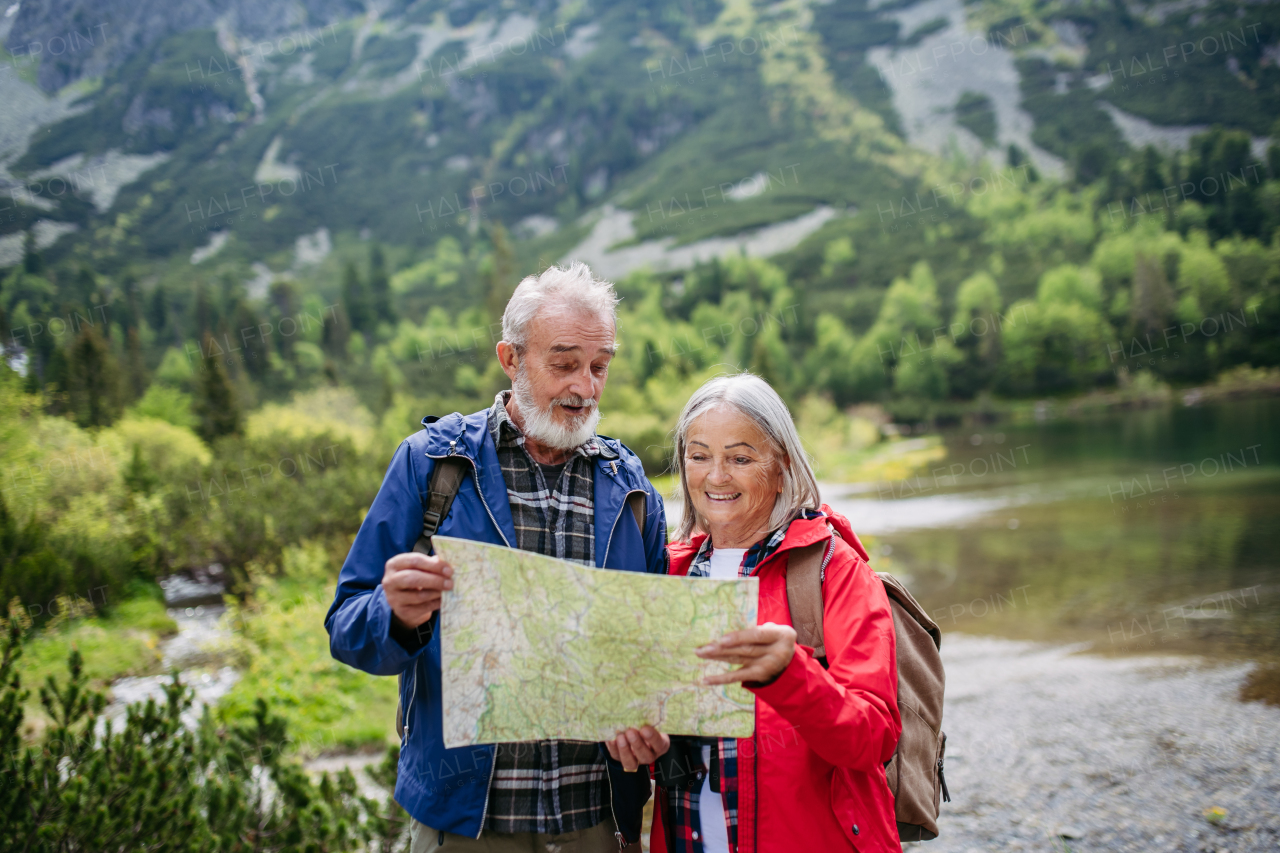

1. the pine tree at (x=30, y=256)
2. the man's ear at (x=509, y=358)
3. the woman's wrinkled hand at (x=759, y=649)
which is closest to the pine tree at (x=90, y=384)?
the pine tree at (x=30, y=256)

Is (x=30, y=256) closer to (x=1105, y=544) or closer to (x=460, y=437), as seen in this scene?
(x=1105, y=544)

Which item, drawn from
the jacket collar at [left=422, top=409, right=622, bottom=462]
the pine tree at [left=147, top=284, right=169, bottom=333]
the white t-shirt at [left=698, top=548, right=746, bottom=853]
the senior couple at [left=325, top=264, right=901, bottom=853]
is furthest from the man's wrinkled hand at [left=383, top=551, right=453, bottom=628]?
the pine tree at [left=147, top=284, right=169, bottom=333]

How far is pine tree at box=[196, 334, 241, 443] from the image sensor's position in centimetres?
3438

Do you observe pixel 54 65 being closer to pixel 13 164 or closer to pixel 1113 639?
pixel 13 164

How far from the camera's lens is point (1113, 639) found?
11.1m

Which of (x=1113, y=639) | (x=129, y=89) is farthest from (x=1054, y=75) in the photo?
(x=129, y=89)

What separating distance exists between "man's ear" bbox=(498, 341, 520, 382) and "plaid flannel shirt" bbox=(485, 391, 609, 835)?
104 millimetres

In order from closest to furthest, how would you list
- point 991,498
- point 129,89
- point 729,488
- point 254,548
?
1. point 729,488
2. point 254,548
3. point 991,498
4. point 129,89

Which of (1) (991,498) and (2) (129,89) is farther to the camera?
(2) (129,89)

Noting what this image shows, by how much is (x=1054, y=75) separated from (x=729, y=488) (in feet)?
722

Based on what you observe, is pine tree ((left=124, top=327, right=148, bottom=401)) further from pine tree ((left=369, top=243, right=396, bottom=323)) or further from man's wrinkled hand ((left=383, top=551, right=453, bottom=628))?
man's wrinkled hand ((left=383, top=551, right=453, bottom=628))

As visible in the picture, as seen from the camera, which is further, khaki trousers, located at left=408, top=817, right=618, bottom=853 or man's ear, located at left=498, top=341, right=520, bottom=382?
man's ear, located at left=498, top=341, right=520, bottom=382

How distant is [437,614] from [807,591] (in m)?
1.07

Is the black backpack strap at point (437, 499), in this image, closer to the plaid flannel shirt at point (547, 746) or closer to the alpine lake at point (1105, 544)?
the plaid flannel shirt at point (547, 746)
